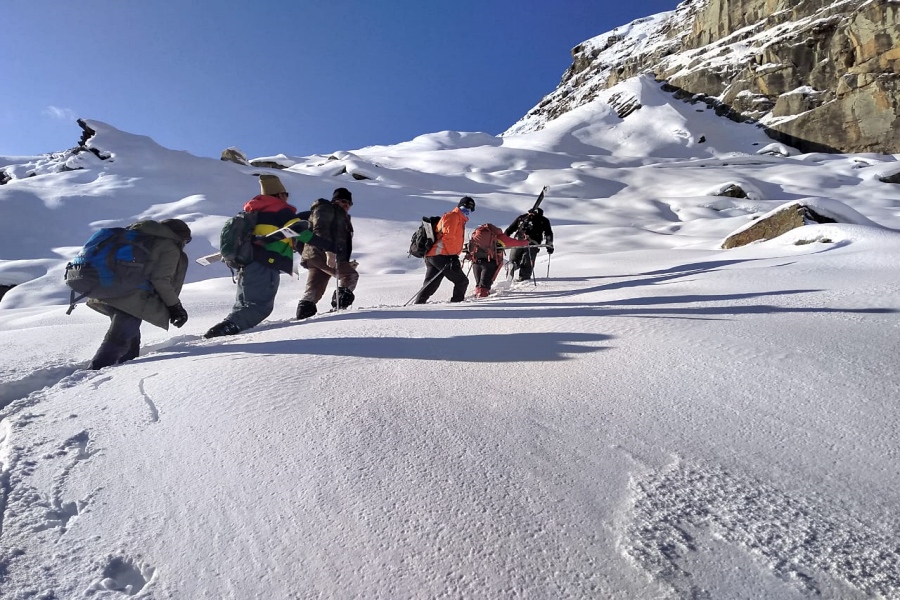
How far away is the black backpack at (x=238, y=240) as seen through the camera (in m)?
4.30

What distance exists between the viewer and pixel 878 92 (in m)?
41.1

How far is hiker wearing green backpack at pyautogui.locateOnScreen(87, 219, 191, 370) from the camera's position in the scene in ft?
11.0

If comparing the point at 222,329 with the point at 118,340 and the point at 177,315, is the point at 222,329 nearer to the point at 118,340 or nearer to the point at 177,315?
the point at 177,315

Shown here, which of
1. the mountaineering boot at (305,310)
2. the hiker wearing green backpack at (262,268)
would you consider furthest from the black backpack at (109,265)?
the mountaineering boot at (305,310)

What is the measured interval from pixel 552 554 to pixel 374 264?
1164 cm

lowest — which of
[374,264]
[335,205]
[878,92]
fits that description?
[374,264]

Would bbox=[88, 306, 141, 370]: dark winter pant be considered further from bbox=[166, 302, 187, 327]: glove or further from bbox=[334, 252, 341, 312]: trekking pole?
bbox=[334, 252, 341, 312]: trekking pole

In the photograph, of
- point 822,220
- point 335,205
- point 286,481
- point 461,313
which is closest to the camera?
point 286,481

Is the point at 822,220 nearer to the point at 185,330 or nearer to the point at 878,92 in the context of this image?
the point at 185,330

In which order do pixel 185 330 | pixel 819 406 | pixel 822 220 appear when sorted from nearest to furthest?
pixel 819 406 < pixel 185 330 < pixel 822 220

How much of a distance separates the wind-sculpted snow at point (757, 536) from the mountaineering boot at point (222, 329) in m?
3.73

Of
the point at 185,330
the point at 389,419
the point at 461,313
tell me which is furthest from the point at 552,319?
the point at 185,330

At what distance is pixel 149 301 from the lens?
349cm

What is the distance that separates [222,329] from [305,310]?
1096 mm
